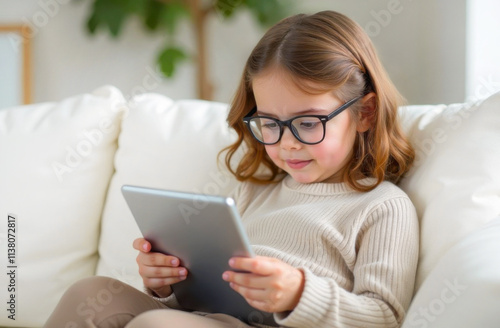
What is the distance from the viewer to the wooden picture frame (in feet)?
10.8

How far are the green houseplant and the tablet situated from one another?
2169 millimetres

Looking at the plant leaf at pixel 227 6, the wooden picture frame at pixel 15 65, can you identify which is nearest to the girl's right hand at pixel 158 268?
the plant leaf at pixel 227 6

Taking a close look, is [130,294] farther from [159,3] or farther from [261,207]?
[159,3]

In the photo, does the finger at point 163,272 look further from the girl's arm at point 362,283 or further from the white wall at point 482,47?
the white wall at point 482,47

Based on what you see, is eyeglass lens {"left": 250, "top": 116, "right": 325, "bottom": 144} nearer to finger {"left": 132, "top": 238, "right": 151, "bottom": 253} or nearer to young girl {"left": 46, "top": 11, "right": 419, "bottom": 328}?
young girl {"left": 46, "top": 11, "right": 419, "bottom": 328}

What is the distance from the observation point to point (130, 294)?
1.17 m

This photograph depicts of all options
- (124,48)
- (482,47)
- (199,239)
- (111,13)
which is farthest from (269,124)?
(124,48)

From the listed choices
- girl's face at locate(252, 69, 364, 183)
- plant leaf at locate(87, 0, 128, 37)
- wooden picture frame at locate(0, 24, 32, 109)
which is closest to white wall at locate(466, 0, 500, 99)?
girl's face at locate(252, 69, 364, 183)

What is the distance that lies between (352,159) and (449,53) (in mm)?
1533

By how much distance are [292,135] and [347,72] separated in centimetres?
17

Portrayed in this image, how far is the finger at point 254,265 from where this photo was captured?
0.96 metres

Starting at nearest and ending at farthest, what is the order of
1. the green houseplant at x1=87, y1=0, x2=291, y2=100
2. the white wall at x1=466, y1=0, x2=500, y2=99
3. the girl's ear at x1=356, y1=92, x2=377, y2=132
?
1. the girl's ear at x1=356, y1=92, x2=377, y2=132
2. the white wall at x1=466, y1=0, x2=500, y2=99
3. the green houseplant at x1=87, y1=0, x2=291, y2=100

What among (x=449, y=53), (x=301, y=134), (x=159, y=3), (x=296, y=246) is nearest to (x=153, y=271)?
(x=296, y=246)

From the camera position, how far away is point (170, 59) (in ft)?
10.6
